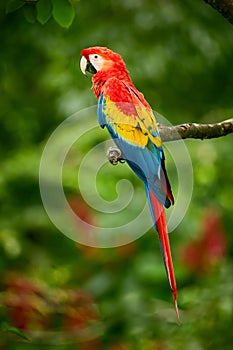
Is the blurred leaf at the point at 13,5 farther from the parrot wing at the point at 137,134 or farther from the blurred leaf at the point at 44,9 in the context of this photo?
the parrot wing at the point at 137,134

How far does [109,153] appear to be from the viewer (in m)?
0.99

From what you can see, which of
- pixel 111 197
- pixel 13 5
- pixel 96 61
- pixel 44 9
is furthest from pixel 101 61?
pixel 111 197

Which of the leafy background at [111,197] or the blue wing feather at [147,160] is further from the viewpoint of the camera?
the leafy background at [111,197]

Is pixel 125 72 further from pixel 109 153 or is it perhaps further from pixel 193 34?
pixel 193 34

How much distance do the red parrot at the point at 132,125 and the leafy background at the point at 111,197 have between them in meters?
0.73

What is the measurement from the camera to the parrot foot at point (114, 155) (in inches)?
38.4

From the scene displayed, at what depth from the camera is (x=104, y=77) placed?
1.00 m

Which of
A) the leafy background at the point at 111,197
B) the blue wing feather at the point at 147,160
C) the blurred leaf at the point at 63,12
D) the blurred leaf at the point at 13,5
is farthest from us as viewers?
the leafy background at the point at 111,197

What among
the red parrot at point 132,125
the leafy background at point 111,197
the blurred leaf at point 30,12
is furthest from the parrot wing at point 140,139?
the leafy background at point 111,197

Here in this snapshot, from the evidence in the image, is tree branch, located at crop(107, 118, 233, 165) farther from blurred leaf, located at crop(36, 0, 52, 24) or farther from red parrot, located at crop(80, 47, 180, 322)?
blurred leaf, located at crop(36, 0, 52, 24)

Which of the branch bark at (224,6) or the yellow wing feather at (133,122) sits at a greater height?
the branch bark at (224,6)

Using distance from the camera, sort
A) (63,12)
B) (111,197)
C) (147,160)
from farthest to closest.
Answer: (111,197) → (63,12) → (147,160)

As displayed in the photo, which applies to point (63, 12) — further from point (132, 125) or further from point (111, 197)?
point (111, 197)

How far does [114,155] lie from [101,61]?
0.12 meters
